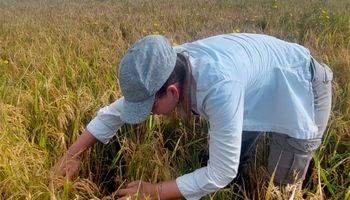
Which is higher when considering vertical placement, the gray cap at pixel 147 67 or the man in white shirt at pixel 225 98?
the gray cap at pixel 147 67

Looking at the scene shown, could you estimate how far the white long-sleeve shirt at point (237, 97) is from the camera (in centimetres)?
136

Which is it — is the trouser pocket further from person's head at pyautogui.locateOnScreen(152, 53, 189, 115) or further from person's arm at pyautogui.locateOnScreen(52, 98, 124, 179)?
person's arm at pyautogui.locateOnScreen(52, 98, 124, 179)

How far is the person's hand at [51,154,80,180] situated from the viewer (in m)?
1.76

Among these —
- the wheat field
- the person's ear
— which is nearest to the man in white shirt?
the person's ear

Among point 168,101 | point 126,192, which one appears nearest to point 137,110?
point 168,101

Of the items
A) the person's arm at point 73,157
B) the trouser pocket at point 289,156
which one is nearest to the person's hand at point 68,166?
the person's arm at point 73,157

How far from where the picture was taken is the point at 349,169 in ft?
6.15

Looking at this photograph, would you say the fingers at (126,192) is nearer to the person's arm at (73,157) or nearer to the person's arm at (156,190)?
the person's arm at (156,190)

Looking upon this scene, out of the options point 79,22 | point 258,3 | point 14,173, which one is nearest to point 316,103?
point 14,173

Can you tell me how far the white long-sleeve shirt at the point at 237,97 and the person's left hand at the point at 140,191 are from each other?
12 cm

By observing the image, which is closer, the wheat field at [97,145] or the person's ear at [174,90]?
the person's ear at [174,90]

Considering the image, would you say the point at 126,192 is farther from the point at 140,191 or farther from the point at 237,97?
the point at 237,97

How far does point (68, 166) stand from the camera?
180 cm

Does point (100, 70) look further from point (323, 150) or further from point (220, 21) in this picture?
point (220, 21)
